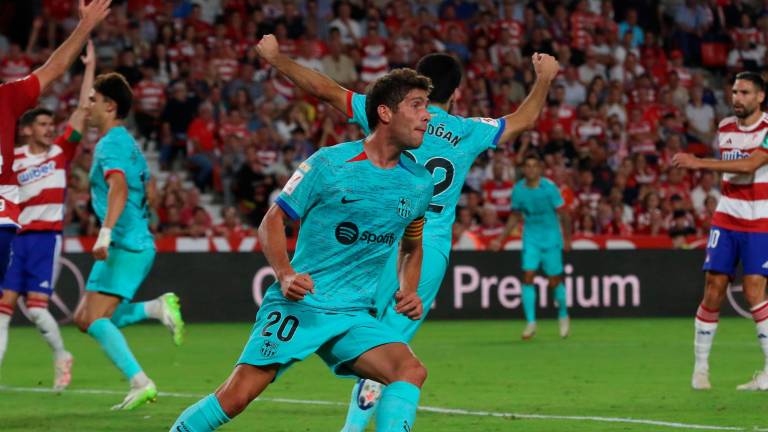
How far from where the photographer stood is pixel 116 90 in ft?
33.8

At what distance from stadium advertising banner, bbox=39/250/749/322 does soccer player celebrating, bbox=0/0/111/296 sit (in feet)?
37.4

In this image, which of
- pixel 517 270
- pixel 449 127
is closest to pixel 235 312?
pixel 517 270

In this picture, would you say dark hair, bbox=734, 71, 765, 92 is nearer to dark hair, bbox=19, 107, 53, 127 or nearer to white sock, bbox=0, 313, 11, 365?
dark hair, bbox=19, 107, 53, 127

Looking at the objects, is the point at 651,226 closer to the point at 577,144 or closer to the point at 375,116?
the point at 577,144

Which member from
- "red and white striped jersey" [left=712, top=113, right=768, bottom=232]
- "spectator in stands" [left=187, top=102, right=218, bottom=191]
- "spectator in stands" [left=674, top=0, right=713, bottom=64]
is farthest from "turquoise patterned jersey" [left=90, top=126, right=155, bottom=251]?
"spectator in stands" [left=674, top=0, right=713, bottom=64]

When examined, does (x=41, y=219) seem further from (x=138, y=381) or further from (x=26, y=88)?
(x=26, y=88)

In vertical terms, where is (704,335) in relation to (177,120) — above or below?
below

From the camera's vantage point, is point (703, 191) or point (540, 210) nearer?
point (540, 210)

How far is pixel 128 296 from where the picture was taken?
10.3 metres

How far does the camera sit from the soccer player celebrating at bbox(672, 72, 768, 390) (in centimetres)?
1102

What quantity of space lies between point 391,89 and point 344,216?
64cm

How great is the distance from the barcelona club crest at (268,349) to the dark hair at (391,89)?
1.12 m

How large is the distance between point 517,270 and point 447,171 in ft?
41.0

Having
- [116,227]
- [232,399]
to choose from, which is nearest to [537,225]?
[116,227]
